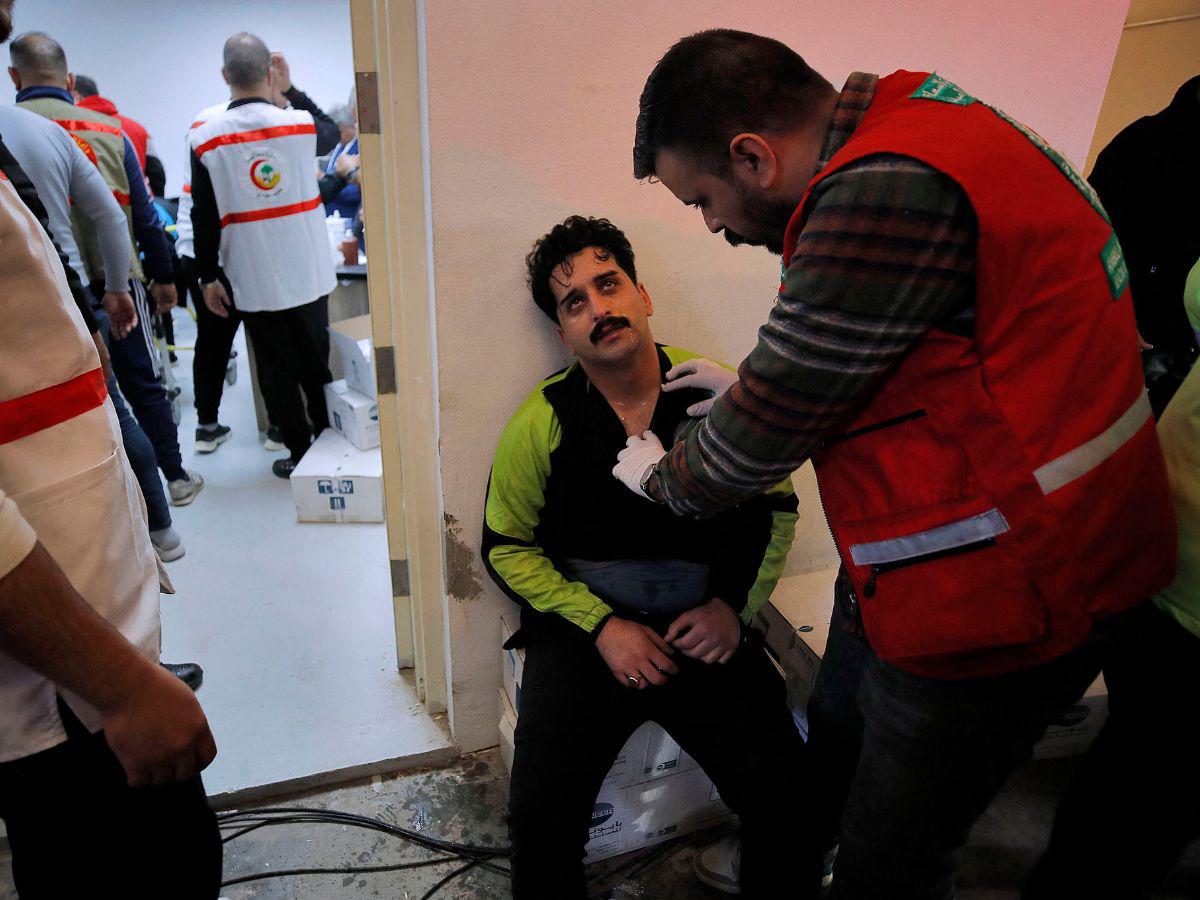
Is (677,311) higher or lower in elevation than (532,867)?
higher

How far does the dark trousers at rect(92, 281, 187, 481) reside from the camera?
8.18ft

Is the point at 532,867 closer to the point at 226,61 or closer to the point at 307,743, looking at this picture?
the point at 307,743

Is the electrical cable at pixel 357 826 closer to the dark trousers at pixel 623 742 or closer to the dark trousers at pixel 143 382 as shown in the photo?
the dark trousers at pixel 623 742

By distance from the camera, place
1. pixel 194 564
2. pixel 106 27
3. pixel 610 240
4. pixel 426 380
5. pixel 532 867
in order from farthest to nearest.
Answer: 1. pixel 106 27
2. pixel 194 564
3. pixel 426 380
4. pixel 610 240
5. pixel 532 867

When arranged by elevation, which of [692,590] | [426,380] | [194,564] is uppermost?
[426,380]

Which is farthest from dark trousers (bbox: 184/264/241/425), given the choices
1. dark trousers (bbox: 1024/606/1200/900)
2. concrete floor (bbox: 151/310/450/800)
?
dark trousers (bbox: 1024/606/1200/900)

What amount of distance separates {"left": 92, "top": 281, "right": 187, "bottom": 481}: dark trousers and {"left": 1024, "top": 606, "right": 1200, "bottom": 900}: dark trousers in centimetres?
291

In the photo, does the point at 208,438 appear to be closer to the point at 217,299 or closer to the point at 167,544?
the point at 217,299

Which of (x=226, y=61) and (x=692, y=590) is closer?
(x=692, y=590)

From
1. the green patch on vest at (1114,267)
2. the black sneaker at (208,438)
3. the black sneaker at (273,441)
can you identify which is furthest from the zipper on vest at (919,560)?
the black sneaker at (208,438)

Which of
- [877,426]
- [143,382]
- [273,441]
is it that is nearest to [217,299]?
[143,382]

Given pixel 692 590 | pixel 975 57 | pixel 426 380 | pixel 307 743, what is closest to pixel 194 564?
pixel 307 743

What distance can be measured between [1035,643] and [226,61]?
307 cm

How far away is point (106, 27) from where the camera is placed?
244 inches
